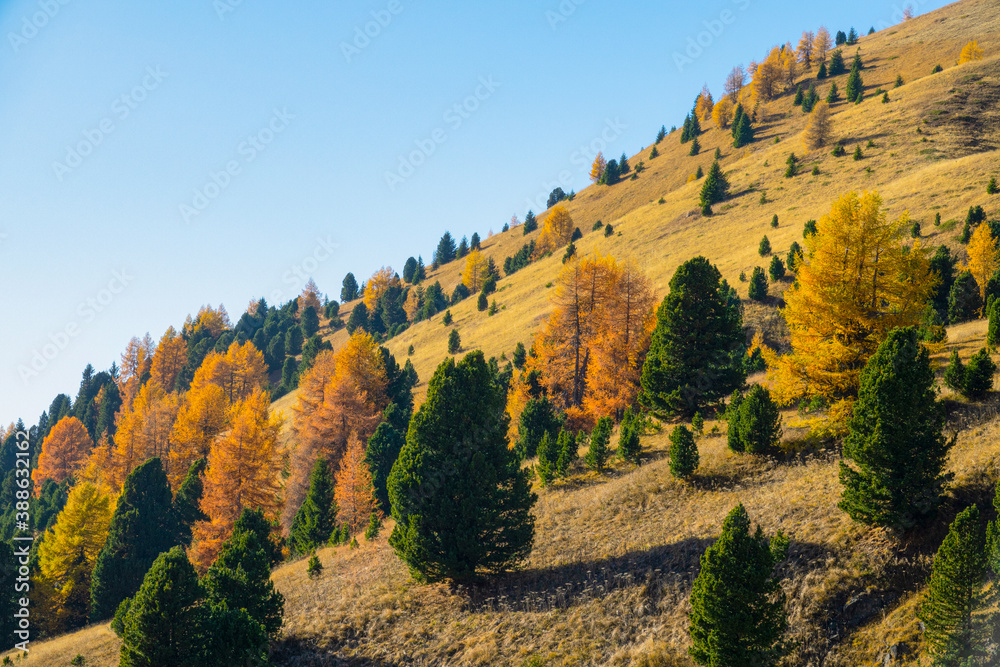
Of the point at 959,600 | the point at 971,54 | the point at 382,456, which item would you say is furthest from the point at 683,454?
the point at 971,54

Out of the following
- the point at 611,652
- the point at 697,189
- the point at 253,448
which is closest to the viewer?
the point at 611,652

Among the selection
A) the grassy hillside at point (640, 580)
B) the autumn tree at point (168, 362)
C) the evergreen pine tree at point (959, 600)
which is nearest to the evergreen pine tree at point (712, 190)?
the grassy hillside at point (640, 580)

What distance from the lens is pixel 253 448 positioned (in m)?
41.1

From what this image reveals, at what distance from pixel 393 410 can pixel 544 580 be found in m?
25.3

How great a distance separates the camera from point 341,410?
147 ft

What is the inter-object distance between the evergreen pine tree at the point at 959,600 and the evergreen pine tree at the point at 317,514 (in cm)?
2908

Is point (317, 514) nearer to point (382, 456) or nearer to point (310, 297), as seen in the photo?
point (382, 456)

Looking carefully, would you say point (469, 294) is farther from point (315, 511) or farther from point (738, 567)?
point (738, 567)

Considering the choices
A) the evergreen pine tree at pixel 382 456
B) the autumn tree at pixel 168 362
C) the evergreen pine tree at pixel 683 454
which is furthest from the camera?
the autumn tree at pixel 168 362

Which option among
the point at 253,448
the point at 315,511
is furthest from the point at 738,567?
the point at 253,448

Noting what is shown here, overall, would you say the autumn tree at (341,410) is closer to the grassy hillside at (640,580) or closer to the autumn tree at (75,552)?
the autumn tree at (75,552)

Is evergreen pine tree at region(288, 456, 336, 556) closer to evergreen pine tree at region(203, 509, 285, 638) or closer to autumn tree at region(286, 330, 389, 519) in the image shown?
autumn tree at region(286, 330, 389, 519)

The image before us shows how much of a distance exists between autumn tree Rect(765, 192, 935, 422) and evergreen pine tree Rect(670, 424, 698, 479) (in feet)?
13.6

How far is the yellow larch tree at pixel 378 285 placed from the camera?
4690 inches
